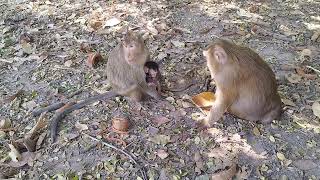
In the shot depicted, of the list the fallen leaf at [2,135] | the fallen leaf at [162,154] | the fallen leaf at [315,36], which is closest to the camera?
the fallen leaf at [162,154]

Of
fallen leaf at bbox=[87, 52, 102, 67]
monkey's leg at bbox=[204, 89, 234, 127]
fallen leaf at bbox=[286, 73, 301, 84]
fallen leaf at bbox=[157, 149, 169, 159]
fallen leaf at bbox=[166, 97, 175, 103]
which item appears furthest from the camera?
fallen leaf at bbox=[87, 52, 102, 67]

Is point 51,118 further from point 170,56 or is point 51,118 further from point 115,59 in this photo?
point 170,56

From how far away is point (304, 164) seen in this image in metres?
3.89

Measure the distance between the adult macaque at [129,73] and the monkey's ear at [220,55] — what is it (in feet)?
2.73

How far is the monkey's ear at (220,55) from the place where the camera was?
12.9ft

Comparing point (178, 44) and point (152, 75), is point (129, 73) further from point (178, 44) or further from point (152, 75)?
point (178, 44)

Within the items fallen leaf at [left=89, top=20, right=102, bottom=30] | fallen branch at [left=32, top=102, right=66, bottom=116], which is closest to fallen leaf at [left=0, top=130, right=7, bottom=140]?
fallen branch at [left=32, top=102, right=66, bottom=116]

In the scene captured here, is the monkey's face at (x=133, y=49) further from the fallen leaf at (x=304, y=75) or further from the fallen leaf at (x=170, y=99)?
the fallen leaf at (x=304, y=75)

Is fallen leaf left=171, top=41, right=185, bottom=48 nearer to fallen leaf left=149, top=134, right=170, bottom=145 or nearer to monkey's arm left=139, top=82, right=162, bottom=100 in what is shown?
monkey's arm left=139, top=82, right=162, bottom=100

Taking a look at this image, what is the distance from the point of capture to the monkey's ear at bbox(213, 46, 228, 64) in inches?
154

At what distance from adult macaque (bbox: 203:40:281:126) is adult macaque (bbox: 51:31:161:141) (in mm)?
720

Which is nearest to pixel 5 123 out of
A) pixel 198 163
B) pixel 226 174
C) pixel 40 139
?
pixel 40 139

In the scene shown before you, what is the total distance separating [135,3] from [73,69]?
1971mm

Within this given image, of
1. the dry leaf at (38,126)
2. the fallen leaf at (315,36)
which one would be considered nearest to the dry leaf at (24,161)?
the dry leaf at (38,126)
